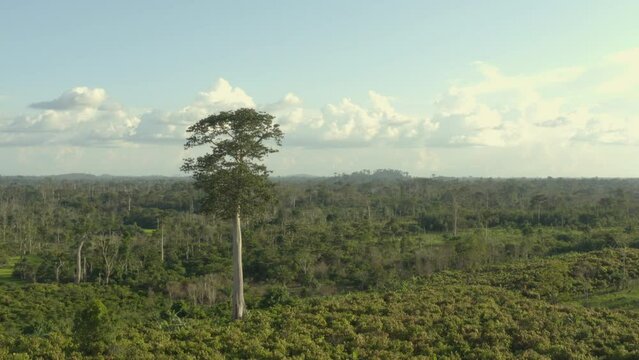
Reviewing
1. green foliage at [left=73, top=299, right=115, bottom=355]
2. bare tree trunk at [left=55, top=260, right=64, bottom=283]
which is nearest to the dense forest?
green foliage at [left=73, top=299, right=115, bottom=355]

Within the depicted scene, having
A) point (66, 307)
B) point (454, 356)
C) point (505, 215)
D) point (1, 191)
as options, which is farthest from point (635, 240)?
point (1, 191)

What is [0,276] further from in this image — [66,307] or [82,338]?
[82,338]

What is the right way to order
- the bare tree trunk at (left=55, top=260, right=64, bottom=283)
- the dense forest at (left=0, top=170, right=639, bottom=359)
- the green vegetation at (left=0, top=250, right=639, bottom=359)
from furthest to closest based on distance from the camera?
the bare tree trunk at (left=55, top=260, right=64, bottom=283) < the dense forest at (left=0, top=170, right=639, bottom=359) < the green vegetation at (left=0, top=250, right=639, bottom=359)

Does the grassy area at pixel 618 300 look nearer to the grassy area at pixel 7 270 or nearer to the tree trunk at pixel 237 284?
the tree trunk at pixel 237 284

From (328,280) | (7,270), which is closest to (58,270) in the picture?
(7,270)

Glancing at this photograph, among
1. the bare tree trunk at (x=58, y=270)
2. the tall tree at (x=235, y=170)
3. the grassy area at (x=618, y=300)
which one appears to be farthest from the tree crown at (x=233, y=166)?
the bare tree trunk at (x=58, y=270)

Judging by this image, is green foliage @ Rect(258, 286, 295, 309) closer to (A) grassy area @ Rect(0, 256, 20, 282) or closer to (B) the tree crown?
(B) the tree crown

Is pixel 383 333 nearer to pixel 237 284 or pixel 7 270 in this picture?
pixel 237 284
